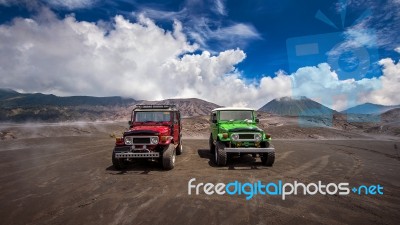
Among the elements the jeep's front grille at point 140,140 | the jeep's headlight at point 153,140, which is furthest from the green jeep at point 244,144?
the jeep's front grille at point 140,140

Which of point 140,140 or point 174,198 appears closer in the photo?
point 174,198

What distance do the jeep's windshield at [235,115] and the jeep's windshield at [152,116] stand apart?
8.43ft

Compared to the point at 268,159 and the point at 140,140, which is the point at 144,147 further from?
the point at 268,159

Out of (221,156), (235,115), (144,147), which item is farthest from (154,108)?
(221,156)

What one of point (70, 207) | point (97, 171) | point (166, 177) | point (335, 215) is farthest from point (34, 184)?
point (335, 215)

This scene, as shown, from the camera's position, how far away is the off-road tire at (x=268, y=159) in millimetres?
9875

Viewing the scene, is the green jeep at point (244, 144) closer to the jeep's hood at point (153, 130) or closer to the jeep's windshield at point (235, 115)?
the jeep's windshield at point (235, 115)

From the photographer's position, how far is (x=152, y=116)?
11844mm

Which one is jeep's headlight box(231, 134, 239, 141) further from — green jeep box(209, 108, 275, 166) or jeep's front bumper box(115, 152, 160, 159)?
jeep's front bumper box(115, 152, 160, 159)

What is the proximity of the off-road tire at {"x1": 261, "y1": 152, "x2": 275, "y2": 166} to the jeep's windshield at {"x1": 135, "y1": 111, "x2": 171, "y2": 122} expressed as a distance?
179 inches

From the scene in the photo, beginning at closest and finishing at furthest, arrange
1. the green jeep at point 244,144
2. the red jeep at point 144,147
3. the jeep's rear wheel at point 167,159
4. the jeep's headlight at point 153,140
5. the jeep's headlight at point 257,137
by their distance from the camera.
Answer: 1. the red jeep at point 144,147
2. the jeep's rear wheel at point 167,159
3. the jeep's headlight at point 153,140
4. the green jeep at point 244,144
5. the jeep's headlight at point 257,137

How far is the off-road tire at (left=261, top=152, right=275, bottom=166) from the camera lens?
9.88 meters

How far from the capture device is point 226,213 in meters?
5.14

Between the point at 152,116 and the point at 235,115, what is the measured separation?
12.9 feet
